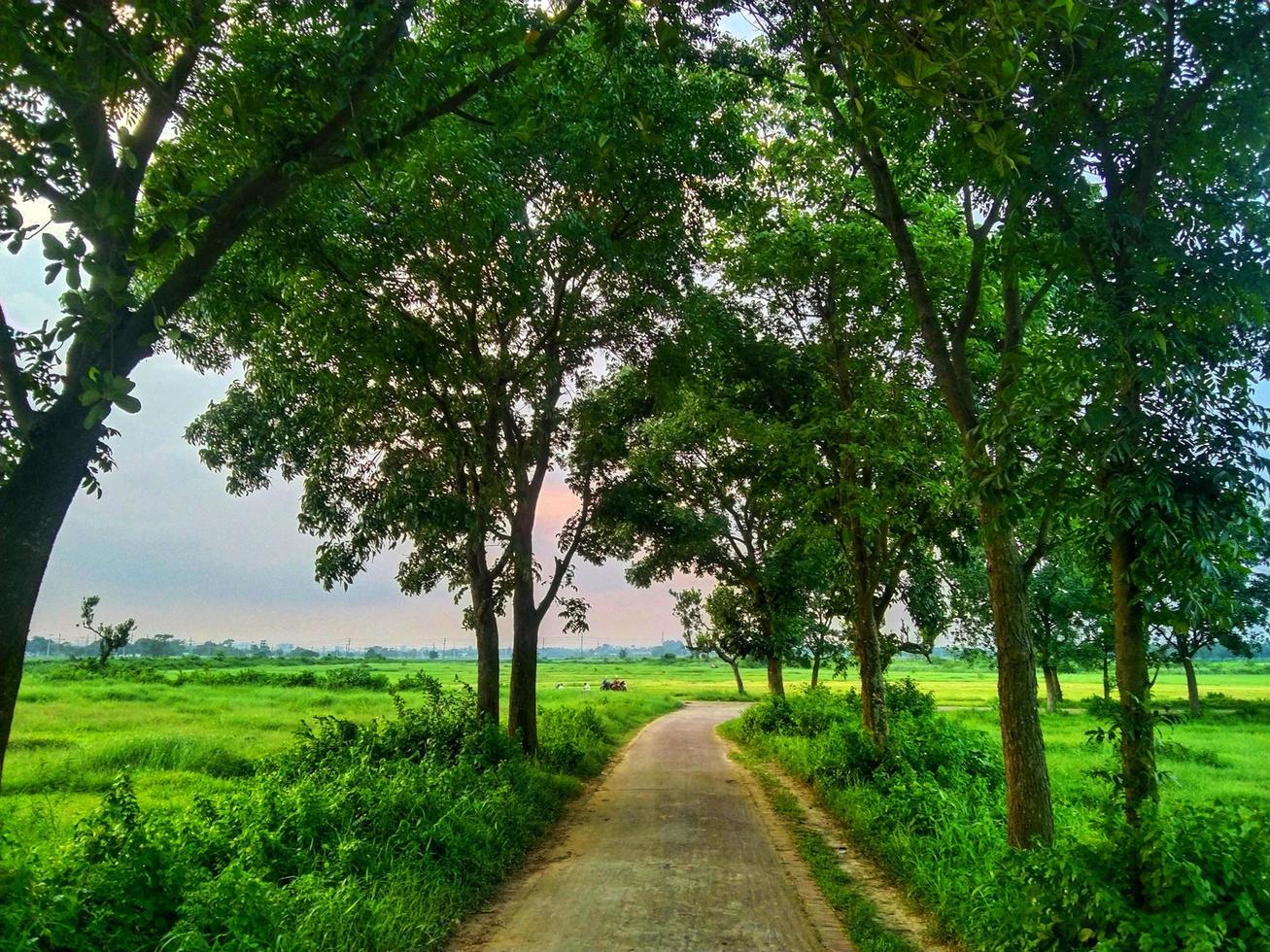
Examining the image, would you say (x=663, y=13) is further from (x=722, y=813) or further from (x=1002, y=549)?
(x=722, y=813)

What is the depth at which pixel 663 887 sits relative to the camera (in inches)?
263

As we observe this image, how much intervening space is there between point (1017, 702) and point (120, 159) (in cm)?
665

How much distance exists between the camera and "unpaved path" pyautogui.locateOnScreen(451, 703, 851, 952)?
546 cm

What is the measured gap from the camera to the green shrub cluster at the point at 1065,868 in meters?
3.78

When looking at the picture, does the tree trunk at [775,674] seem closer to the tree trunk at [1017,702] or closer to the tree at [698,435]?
the tree at [698,435]

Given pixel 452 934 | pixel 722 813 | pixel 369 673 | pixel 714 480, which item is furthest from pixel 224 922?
pixel 369 673

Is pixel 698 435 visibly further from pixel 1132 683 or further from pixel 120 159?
pixel 120 159

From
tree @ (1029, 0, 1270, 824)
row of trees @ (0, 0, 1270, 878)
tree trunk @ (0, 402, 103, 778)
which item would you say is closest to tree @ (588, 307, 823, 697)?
row of trees @ (0, 0, 1270, 878)

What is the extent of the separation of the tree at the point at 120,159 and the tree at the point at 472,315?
0.87 m

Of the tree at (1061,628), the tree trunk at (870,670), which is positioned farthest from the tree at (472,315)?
the tree at (1061,628)

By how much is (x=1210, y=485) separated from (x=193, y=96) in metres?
6.56

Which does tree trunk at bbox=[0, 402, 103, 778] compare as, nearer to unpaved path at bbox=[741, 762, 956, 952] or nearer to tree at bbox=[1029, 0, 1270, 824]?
tree at bbox=[1029, 0, 1270, 824]

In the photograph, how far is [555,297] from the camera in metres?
11.2

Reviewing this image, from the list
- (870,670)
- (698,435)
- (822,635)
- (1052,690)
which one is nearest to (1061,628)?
(1052,690)
